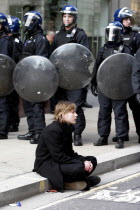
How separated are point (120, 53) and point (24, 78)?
1397 millimetres

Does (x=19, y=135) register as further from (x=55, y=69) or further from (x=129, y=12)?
(x=129, y=12)

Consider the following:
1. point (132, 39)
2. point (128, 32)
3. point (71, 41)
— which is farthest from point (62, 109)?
point (128, 32)

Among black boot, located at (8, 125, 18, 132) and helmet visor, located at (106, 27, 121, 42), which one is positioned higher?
helmet visor, located at (106, 27, 121, 42)

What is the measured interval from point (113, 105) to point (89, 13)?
31.7ft

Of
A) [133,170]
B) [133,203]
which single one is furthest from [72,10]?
[133,203]

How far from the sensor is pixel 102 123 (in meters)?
10.5

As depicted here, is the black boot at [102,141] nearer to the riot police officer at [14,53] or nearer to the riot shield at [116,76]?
the riot shield at [116,76]

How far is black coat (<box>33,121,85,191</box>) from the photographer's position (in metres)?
7.88

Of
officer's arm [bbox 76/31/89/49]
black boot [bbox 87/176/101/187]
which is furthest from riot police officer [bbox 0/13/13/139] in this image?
black boot [bbox 87/176/101/187]

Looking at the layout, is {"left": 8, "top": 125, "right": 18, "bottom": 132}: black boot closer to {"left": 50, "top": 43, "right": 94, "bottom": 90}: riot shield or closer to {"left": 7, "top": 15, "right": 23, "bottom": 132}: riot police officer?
{"left": 7, "top": 15, "right": 23, "bottom": 132}: riot police officer

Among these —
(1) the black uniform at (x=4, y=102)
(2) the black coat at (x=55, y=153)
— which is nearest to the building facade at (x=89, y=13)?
(1) the black uniform at (x=4, y=102)

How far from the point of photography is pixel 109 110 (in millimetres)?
10500

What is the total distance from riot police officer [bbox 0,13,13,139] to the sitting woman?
2908 mm

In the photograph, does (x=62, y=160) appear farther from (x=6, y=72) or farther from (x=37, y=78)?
(x=6, y=72)
